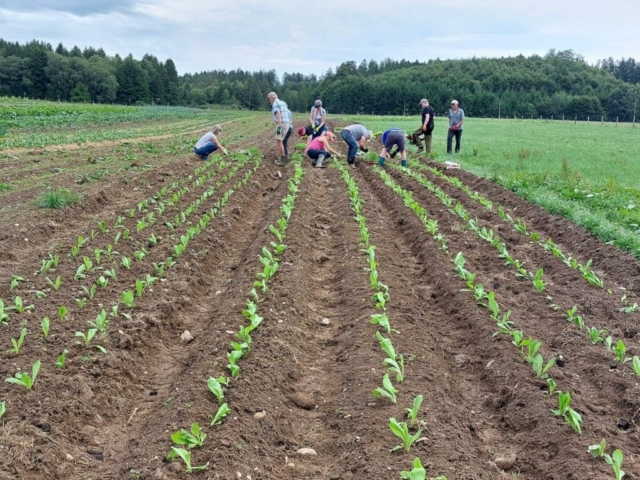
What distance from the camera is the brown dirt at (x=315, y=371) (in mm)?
3654

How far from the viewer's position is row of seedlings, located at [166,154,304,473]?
11.6 ft

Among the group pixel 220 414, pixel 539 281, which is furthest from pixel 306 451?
pixel 539 281

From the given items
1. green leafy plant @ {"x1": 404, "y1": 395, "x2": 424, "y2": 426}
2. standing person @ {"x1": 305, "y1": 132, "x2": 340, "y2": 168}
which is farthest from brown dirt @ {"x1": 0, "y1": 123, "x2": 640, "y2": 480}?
standing person @ {"x1": 305, "y1": 132, "x2": 340, "y2": 168}

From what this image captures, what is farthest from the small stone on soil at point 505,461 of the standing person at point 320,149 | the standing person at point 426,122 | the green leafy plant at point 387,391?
the standing person at point 426,122

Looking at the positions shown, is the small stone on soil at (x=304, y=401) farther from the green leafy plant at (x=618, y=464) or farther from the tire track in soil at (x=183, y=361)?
the green leafy plant at (x=618, y=464)

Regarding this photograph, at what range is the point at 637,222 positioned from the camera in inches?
379

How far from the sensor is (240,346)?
15.6ft

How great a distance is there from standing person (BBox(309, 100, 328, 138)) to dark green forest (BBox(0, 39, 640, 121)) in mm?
73056

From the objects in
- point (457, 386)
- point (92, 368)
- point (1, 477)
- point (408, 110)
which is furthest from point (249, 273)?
point (408, 110)

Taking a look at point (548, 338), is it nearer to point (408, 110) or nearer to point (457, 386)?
point (457, 386)

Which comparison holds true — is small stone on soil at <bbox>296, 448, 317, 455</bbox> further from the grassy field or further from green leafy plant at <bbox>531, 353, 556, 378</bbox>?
the grassy field

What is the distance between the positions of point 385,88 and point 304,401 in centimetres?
Result: 9673

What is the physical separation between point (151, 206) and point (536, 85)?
102 meters

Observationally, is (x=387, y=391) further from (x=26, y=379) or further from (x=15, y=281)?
(x=15, y=281)
